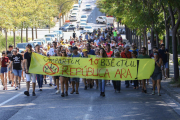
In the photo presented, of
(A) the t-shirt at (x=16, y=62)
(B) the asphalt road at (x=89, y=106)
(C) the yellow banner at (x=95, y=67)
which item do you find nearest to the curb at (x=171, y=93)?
(B) the asphalt road at (x=89, y=106)

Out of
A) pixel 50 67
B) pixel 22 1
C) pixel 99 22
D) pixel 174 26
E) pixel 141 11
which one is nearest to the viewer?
pixel 50 67

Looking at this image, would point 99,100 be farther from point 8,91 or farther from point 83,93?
point 8,91

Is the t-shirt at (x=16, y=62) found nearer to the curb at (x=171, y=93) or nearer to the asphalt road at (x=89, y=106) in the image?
the asphalt road at (x=89, y=106)

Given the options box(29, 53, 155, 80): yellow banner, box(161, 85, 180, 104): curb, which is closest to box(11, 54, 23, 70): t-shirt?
box(29, 53, 155, 80): yellow banner

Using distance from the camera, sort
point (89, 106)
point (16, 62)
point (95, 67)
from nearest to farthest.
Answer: point (89, 106) < point (95, 67) < point (16, 62)

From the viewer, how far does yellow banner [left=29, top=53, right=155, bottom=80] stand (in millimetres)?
12031

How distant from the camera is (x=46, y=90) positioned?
1372cm

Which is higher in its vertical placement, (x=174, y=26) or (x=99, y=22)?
(x=99, y=22)

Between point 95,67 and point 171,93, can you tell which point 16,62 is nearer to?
point 95,67

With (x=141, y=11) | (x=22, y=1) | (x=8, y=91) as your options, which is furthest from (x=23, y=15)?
(x=8, y=91)

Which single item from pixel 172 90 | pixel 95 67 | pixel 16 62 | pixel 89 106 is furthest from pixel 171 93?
pixel 16 62

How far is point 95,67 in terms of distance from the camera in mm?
12266

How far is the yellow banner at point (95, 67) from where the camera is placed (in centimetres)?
1203

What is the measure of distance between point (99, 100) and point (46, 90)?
11.0ft
